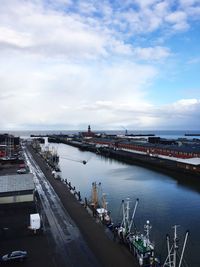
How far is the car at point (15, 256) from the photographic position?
16.0m

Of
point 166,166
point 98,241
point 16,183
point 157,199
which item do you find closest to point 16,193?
point 16,183

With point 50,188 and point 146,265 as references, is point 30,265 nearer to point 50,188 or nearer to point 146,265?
point 146,265

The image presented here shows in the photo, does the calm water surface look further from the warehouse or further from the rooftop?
the rooftop

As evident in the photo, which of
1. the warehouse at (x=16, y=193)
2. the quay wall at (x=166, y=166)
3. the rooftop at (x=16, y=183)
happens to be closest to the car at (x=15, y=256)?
the warehouse at (x=16, y=193)

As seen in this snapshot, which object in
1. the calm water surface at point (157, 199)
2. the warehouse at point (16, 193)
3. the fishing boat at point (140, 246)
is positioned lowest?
the calm water surface at point (157, 199)

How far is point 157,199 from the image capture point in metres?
33.7

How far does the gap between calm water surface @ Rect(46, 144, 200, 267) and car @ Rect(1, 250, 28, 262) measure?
338 inches

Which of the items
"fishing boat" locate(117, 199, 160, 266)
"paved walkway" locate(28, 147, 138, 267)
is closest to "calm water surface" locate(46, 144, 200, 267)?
Answer: "fishing boat" locate(117, 199, 160, 266)

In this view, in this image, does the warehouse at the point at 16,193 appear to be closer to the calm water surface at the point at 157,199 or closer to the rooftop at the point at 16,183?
the rooftop at the point at 16,183

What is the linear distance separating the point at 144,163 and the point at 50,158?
22.0 m

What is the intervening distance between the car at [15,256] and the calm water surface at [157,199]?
8598 mm

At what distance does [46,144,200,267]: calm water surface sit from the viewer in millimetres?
22297

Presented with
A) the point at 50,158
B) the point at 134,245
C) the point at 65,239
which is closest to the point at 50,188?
the point at 65,239

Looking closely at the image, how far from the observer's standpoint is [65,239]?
19297mm
